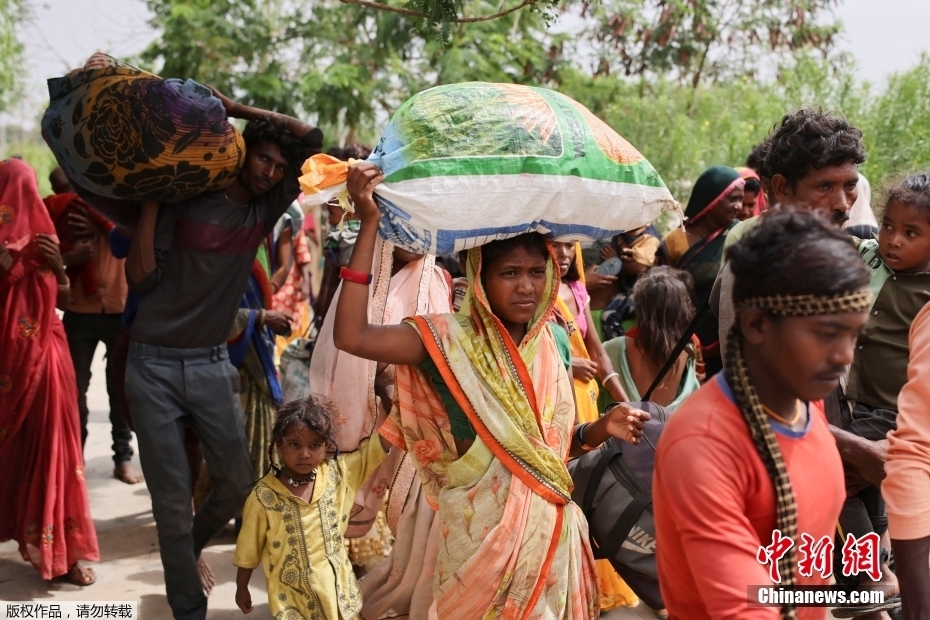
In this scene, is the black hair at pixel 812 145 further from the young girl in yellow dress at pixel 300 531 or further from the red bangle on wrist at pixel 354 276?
the young girl in yellow dress at pixel 300 531

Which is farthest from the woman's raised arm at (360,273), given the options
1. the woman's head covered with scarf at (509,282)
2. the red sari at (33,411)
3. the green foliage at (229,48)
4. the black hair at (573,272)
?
the green foliage at (229,48)

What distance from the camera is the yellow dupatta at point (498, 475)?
10.9 ft

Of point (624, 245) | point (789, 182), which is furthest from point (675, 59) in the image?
point (789, 182)

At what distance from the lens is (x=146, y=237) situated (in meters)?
4.58

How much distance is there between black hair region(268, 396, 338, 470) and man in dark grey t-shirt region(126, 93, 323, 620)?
49 centimetres

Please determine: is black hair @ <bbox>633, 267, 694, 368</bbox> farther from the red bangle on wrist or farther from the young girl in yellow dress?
the red bangle on wrist

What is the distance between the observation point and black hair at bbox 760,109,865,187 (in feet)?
11.5

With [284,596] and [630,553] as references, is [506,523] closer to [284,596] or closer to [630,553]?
[630,553]

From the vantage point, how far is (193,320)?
4.75 metres

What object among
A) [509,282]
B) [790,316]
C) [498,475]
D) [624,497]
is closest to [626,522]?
[624,497]

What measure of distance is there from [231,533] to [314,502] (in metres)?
2.20

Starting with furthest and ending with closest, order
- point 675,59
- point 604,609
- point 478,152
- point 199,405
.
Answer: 1. point 675,59
2. point 604,609
3. point 199,405
4. point 478,152

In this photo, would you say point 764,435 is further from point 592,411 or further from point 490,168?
point 592,411

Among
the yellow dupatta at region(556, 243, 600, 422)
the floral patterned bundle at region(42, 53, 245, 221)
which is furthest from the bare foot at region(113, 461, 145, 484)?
the yellow dupatta at region(556, 243, 600, 422)
